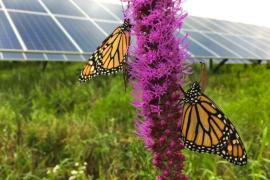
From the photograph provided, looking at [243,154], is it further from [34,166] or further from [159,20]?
[34,166]

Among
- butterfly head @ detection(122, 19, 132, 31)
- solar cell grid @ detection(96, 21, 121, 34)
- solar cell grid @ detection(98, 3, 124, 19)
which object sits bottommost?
butterfly head @ detection(122, 19, 132, 31)

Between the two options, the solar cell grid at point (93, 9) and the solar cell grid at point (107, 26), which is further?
the solar cell grid at point (93, 9)

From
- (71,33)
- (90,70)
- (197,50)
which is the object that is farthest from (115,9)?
(90,70)

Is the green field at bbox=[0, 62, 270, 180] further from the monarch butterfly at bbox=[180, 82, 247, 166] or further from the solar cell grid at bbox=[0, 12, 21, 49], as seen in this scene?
the monarch butterfly at bbox=[180, 82, 247, 166]

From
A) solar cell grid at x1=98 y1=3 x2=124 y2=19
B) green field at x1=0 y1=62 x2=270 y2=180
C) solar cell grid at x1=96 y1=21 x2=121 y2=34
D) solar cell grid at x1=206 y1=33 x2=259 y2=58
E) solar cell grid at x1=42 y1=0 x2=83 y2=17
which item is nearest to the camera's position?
green field at x1=0 y1=62 x2=270 y2=180

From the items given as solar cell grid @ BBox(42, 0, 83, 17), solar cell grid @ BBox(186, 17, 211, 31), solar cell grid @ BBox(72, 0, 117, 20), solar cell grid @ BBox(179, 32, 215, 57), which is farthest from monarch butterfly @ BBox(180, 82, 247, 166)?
solar cell grid @ BBox(186, 17, 211, 31)

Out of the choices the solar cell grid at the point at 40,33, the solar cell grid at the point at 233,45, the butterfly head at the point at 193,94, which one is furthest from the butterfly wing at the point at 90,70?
the solar cell grid at the point at 233,45

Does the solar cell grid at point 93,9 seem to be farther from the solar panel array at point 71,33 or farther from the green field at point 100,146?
the green field at point 100,146
